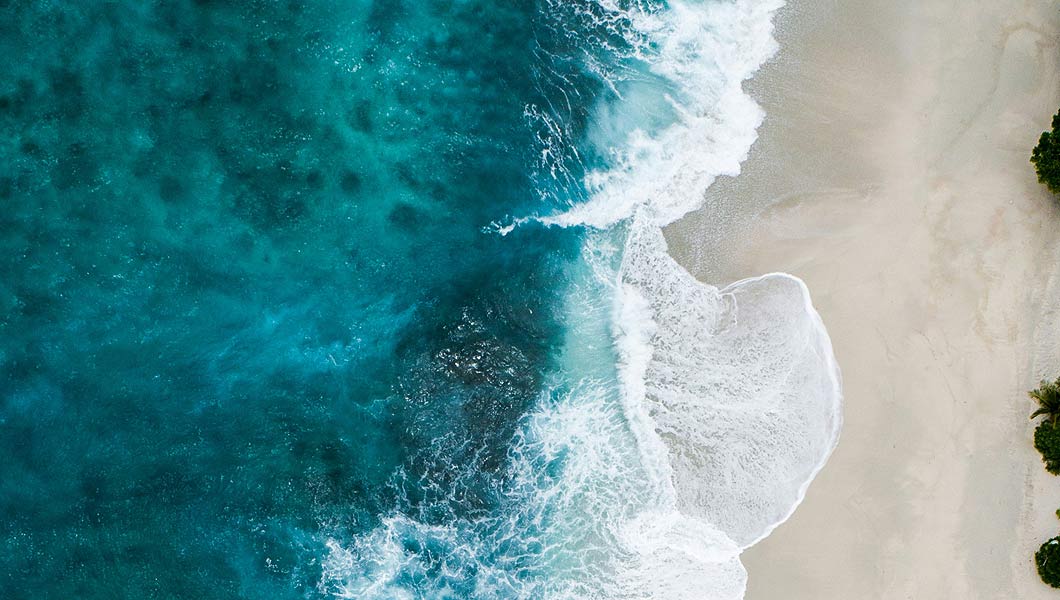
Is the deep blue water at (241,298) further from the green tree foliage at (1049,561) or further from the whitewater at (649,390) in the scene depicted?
the green tree foliage at (1049,561)

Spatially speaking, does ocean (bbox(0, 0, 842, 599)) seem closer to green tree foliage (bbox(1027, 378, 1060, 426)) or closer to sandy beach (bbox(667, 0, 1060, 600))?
sandy beach (bbox(667, 0, 1060, 600))

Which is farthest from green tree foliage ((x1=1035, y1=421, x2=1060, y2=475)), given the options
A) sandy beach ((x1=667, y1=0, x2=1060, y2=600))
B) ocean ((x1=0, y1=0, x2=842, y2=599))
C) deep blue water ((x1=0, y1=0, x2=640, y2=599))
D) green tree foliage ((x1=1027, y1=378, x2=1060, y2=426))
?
deep blue water ((x1=0, y1=0, x2=640, y2=599))

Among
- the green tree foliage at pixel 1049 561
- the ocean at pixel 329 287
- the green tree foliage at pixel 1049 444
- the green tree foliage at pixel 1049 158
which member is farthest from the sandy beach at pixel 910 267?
the ocean at pixel 329 287

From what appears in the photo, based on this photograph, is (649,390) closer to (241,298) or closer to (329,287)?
(329,287)

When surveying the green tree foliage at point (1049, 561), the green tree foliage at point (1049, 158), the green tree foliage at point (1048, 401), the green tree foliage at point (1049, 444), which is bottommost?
the green tree foliage at point (1049, 561)

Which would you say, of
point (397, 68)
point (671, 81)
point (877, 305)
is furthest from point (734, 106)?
point (397, 68)
